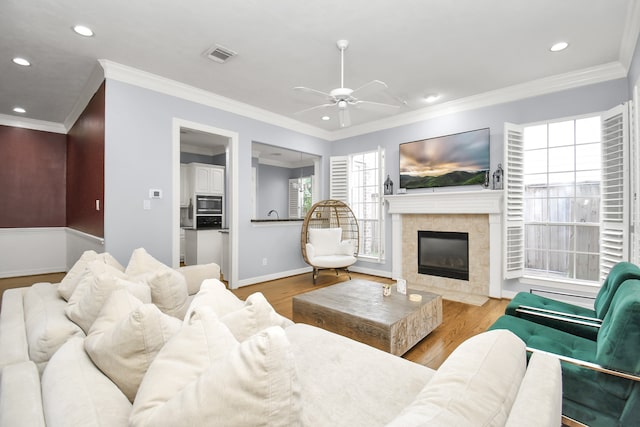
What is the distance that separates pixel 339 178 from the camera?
581cm

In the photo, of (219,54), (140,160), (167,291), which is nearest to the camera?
(167,291)

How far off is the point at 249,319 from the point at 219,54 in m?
2.94

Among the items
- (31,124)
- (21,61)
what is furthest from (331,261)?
(31,124)

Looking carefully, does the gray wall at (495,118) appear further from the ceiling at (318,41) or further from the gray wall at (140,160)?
the gray wall at (140,160)

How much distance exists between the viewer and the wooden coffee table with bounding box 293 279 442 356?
230cm

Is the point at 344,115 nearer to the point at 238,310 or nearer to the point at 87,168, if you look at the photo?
the point at 238,310

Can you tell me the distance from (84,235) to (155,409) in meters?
4.56

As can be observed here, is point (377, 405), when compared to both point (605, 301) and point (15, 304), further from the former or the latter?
point (15, 304)

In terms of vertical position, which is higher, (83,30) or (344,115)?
(83,30)

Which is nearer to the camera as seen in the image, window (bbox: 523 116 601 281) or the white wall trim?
window (bbox: 523 116 601 281)

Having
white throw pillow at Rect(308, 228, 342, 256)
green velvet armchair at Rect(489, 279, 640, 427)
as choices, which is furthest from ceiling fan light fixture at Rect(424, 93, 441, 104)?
green velvet armchair at Rect(489, 279, 640, 427)


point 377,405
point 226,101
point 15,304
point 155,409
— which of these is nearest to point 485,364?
point 377,405

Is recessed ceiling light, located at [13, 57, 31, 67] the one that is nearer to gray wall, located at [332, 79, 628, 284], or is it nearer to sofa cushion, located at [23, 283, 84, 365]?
sofa cushion, located at [23, 283, 84, 365]

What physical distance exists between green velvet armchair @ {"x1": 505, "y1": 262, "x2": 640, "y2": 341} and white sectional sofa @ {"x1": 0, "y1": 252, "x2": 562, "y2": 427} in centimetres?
127
